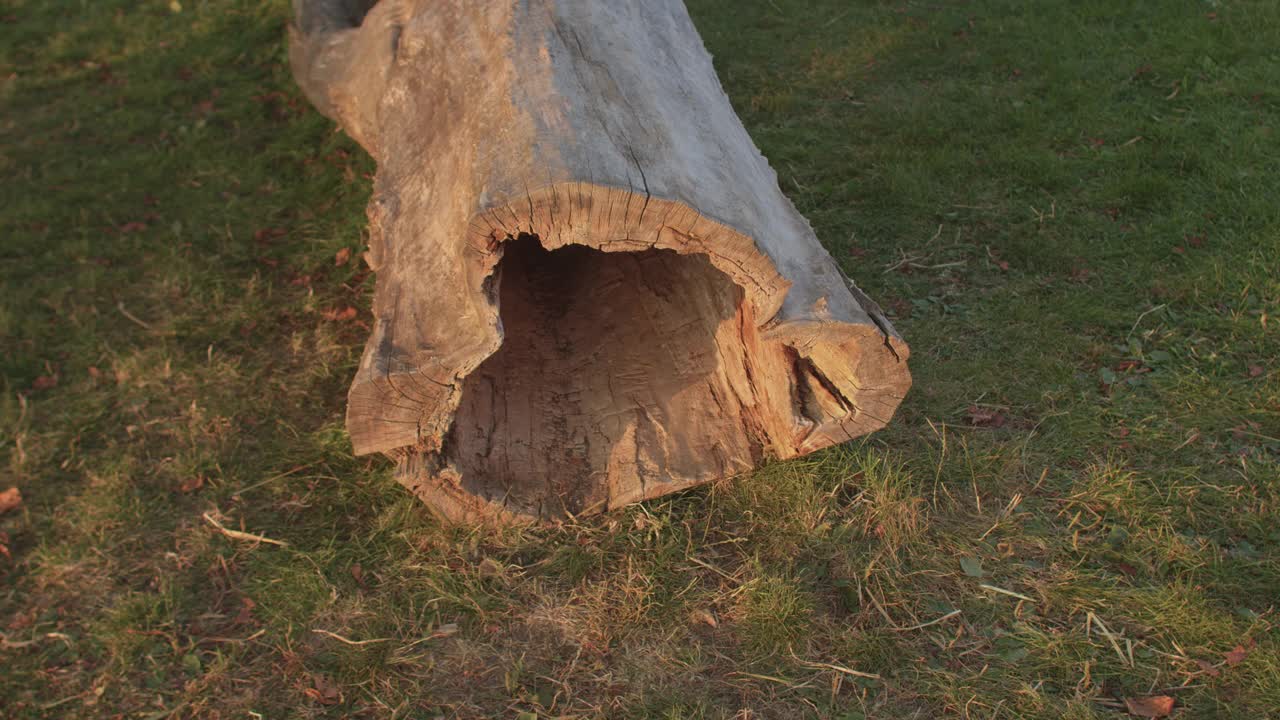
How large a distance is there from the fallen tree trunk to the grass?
10.3 inches

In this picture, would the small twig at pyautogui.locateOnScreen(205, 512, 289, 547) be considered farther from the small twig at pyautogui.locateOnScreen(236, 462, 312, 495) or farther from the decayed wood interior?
the decayed wood interior

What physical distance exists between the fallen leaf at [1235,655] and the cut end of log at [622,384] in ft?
3.79

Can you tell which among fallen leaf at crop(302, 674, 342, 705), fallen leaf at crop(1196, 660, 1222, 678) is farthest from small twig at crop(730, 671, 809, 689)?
fallen leaf at crop(302, 674, 342, 705)

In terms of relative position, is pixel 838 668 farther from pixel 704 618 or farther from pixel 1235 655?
pixel 1235 655

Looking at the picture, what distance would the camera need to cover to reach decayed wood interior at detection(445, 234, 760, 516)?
354 centimetres

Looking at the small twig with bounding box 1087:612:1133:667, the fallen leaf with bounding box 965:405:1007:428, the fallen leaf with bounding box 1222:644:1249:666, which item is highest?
the fallen leaf with bounding box 965:405:1007:428

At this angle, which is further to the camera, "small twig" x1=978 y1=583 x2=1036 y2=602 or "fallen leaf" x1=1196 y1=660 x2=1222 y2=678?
"small twig" x1=978 y1=583 x2=1036 y2=602

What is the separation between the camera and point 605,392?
12.4ft

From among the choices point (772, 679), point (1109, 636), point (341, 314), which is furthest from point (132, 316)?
point (1109, 636)

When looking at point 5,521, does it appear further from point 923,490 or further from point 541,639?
point 923,490

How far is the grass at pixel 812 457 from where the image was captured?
305 cm

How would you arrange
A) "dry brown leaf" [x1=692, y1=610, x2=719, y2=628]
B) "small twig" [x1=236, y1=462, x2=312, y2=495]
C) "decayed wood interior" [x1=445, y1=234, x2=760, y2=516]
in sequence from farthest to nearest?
"small twig" [x1=236, y1=462, x2=312, y2=495] < "decayed wood interior" [x1=445, y1=234, x2=760, y2=516] < "dry brown leaf" [x1=692, y1=610, x2=719, y2=628]

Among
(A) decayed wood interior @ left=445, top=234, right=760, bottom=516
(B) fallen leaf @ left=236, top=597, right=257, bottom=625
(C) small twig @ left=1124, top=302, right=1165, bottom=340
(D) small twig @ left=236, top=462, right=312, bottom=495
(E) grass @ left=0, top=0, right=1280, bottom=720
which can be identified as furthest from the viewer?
(C) small twig @ left=1124, top=302, right=1165, bottom=340

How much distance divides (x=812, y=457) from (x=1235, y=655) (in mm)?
1393
